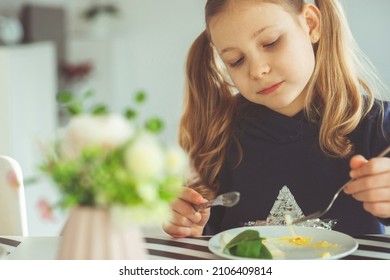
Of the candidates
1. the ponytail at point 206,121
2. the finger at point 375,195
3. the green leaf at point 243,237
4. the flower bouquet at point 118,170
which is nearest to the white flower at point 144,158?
the flower bouquet at point 118,170

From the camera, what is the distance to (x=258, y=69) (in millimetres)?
961

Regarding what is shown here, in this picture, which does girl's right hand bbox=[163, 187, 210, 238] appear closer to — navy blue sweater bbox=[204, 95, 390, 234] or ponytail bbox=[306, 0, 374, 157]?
navy blue sweater bbox=[204, 95, 390, 234]

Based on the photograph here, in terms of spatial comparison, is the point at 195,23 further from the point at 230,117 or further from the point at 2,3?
the point at 2,3

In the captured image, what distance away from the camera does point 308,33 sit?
3.31ft

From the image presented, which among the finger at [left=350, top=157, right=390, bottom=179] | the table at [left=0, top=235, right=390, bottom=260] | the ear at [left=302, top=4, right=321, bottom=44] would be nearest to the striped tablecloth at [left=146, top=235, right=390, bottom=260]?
the table at [left=0, top=235, right=390, bottom=260]

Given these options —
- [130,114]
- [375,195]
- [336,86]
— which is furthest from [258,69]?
[130,114]

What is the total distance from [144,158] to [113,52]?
541mm

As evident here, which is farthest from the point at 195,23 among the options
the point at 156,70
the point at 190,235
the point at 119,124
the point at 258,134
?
the point at 119,124

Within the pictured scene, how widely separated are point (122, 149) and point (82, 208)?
68mm

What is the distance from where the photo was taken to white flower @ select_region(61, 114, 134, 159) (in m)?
0.60

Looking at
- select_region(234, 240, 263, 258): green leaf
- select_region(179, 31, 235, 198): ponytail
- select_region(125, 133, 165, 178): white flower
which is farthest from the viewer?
select_region(179, 31, 235, 198): ponytail

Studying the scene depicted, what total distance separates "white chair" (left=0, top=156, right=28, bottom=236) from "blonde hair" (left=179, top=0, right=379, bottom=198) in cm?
28

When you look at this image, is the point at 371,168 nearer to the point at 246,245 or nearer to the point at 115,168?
the point at 246,245

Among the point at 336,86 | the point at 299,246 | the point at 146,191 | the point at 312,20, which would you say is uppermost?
the point at 312,20
